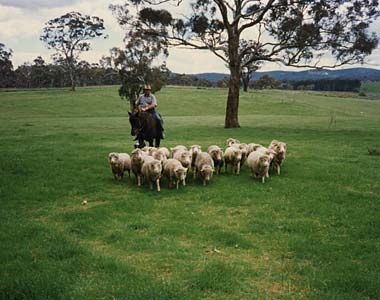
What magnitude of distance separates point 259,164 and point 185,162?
6.68 ft

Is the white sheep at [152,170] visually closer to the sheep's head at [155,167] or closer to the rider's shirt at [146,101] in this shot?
the sheep's head at [155,167]

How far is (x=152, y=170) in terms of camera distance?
1097 centimetres

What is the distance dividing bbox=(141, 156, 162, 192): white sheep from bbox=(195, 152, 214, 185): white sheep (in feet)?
4.08

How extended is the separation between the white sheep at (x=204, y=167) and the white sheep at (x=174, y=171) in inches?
24.0

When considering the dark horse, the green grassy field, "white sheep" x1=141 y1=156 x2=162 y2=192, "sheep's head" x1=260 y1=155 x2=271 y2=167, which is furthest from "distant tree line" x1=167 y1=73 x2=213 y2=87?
"white sheep" x1=141 y1=156 x2=162 y2=192

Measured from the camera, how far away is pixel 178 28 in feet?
96.1

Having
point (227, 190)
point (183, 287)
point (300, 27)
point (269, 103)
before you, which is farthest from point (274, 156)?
point (269, 103)

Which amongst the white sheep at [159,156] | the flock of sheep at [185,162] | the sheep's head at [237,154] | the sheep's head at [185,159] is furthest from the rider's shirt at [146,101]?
the sheep's head at [237,154]

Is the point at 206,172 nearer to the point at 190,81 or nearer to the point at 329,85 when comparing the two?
the point at 190,81

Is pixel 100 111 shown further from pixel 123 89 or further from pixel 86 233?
pixel 86 233

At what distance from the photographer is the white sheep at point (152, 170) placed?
11.0m

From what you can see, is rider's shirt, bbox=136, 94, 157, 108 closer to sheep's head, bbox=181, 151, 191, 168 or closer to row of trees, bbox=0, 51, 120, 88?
sheep's head, bbox=181, 151, 191, 168

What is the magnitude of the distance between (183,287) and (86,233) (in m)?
2.82

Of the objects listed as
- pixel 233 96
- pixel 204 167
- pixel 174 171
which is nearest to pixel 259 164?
pixel 204 167
